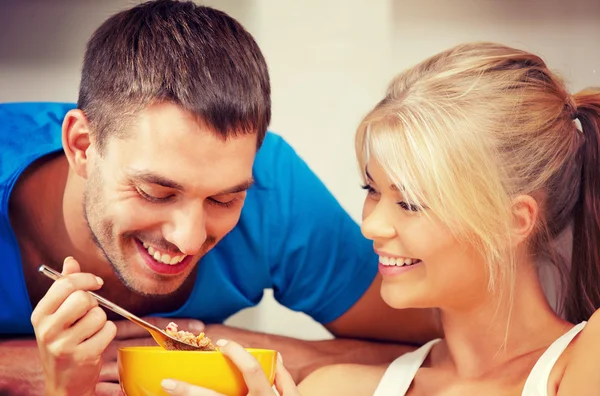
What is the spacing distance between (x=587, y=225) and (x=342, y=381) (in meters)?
0.41

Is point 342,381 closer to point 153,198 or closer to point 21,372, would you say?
point 153,198

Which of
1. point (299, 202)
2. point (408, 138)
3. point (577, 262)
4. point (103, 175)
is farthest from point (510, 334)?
point (103, 175)

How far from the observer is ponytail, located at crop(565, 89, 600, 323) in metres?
1.09

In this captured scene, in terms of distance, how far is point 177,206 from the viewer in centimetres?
101

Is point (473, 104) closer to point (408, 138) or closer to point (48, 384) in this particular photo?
point (408, 138)

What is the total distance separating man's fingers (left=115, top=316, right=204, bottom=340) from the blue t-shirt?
27mm

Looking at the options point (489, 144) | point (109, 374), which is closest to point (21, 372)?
point (109, 374)

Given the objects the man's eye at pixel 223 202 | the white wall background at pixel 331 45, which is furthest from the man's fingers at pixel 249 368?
the white wall background at pixel 331 45

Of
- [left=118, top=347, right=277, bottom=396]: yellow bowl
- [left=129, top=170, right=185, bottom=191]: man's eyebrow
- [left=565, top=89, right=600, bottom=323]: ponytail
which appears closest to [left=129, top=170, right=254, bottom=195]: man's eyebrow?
[left=129, top=170, right=185, bottom=191]: man's eyebrow

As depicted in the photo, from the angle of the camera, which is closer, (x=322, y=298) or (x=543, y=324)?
(x=543, y=324)

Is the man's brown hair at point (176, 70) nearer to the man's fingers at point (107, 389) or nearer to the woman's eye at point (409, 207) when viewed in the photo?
the woman's eye at point (409, 207)

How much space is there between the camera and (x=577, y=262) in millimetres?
1167

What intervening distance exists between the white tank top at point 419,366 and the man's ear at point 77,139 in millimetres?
519

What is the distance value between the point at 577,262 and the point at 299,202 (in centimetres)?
45
